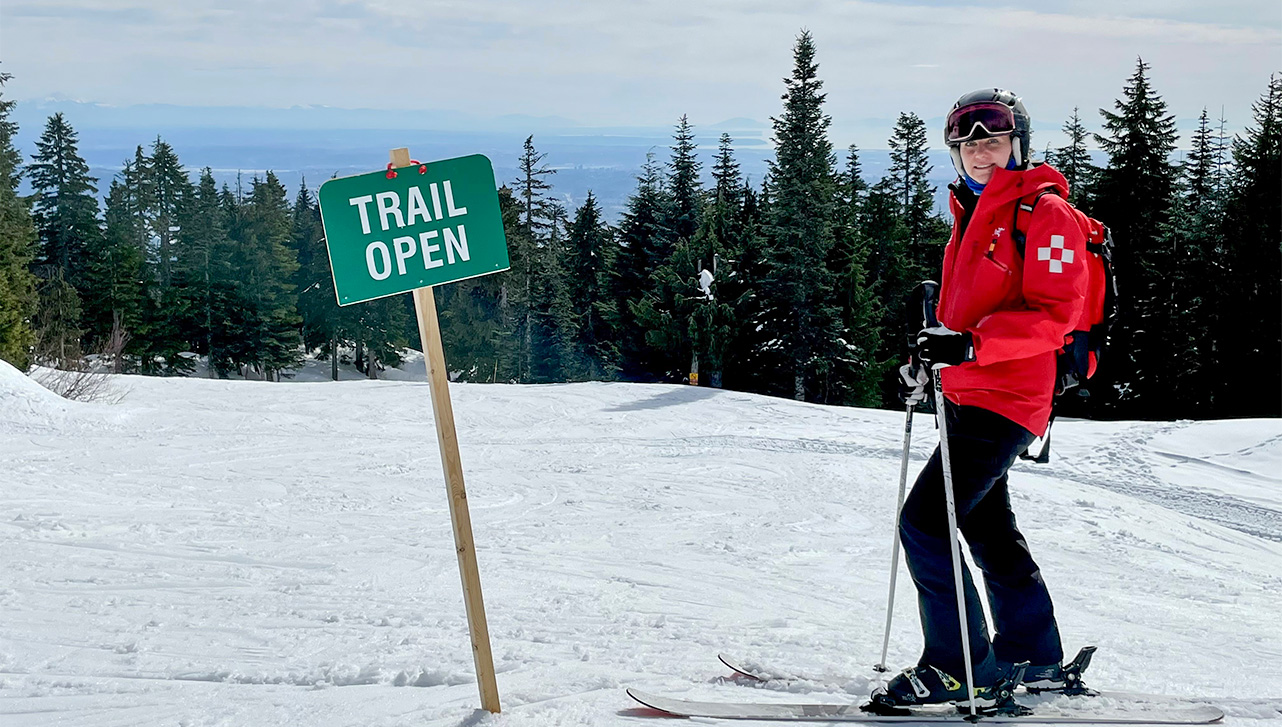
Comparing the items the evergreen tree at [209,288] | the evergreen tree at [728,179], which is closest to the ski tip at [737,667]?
the evergreen tree at [728,179]

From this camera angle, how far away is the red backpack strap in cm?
319

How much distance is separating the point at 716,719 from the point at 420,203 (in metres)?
2.16

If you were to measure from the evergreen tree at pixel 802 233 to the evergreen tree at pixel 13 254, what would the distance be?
79.4 ft

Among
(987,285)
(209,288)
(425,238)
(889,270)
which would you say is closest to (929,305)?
(987,285)

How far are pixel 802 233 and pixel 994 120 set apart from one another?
27.5 meters

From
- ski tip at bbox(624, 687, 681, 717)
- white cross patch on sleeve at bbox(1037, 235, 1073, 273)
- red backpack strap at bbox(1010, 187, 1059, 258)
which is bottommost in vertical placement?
ski tip at bbox(624, 687, 681, 717)

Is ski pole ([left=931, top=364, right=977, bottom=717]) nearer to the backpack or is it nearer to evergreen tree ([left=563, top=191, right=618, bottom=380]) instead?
the backpack

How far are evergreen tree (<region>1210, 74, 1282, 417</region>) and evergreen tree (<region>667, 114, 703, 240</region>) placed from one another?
18047 mm

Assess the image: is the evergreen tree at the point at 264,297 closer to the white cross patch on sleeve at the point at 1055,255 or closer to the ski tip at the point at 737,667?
the ski tip at the point at 737,667

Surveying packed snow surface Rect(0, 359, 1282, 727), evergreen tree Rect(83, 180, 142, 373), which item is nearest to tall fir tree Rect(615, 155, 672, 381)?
packed snow surface Rect(0, 359, 1282, 727)

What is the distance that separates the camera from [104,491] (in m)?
7.48

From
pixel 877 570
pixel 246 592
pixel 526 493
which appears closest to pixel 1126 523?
pixel 877 570

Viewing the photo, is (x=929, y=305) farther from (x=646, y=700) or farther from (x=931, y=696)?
(x=646, y=700)

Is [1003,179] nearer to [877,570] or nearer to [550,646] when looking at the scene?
[550,646]
